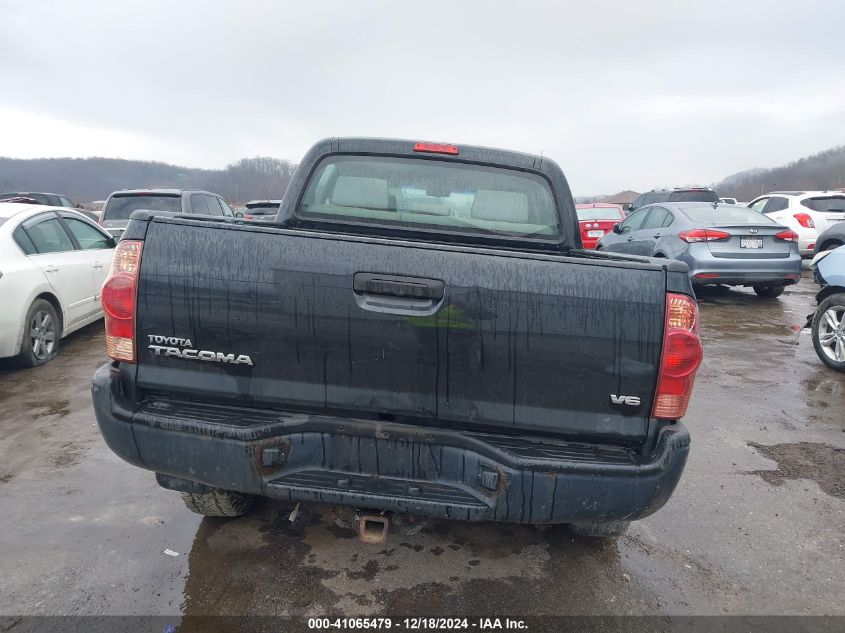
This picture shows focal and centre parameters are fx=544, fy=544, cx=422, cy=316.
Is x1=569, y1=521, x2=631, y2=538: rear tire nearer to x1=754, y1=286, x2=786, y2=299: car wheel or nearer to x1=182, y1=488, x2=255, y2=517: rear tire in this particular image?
x1=182, y1=488, x2=255, y2=517: rear tire

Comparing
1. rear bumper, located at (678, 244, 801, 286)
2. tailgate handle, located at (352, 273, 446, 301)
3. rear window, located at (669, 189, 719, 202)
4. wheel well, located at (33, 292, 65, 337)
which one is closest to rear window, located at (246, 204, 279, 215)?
wheel well, located at (33, 292, 65, 337)

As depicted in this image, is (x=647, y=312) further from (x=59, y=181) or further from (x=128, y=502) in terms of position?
(x=59, y=181)

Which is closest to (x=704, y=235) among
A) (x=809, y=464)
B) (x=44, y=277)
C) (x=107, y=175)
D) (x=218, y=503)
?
(x=809, y=464)

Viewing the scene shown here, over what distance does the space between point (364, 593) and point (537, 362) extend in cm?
132

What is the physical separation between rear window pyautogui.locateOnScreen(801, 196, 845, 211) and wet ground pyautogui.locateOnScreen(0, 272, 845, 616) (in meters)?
12.6

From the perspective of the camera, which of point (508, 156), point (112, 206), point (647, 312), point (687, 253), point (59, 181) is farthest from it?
point (59, 181)

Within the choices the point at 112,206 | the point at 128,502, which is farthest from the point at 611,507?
the point at 112,206

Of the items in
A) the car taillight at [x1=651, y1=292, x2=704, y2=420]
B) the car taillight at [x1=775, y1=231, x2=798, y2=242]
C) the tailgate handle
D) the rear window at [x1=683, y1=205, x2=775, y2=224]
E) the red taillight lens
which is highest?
the red taillight lens

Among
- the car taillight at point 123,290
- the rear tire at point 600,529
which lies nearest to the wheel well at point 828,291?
the rear tire at point 600,529

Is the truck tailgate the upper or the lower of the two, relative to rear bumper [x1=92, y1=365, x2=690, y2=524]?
upper

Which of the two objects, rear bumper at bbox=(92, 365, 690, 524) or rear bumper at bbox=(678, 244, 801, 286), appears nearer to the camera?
rear bumper at bbox=(92, 365, 690, 524)

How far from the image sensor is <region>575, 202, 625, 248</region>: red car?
14320 mm

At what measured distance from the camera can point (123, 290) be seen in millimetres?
2119

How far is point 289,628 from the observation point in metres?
2.22
